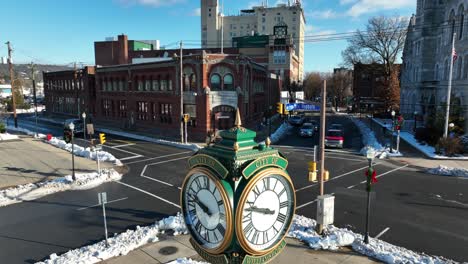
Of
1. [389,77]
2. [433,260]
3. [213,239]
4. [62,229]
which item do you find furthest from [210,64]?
[389,77]

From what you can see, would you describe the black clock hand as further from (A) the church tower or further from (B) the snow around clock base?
(A) the church tower

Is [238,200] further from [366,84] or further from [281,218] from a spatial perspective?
[366,84]

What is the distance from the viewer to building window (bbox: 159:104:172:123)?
38.9m

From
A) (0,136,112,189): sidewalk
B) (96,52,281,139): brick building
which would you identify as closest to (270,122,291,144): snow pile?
(96,52,281,139): brick building

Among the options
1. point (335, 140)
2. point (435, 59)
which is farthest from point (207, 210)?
point (435, 59)

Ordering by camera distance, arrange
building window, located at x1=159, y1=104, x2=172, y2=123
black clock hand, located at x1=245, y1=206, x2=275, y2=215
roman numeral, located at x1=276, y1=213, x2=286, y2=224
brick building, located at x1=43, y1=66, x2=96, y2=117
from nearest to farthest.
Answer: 1. black clock hand, located at x1=245, y1=206, x2=275, y2=215
2. roman numeral, located at x1=276, y1=213, x2=286, y2=224
3. building window, located at x1=159, y1=104, x2=172, y2=123
4. brick building, located at x1=43, y1=66, x2=96, y2=117

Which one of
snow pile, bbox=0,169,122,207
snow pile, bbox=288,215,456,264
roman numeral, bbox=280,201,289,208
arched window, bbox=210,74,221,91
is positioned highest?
arched window, bbox=210,74,221,91

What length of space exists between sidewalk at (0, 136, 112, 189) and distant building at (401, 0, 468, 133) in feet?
105

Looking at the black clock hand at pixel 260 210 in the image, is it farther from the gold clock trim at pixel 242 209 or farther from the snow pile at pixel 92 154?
the snow pile at pixel 92 154

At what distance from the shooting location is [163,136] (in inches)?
1491

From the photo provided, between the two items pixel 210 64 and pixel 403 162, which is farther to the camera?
pixel 210 64

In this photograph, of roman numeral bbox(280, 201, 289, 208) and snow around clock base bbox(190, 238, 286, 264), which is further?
roman numeral bbox(280, 201, 289, 208)

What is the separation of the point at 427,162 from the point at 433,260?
57.2ft

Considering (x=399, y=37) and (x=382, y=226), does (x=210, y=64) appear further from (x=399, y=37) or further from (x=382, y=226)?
(x=399, y=37)
